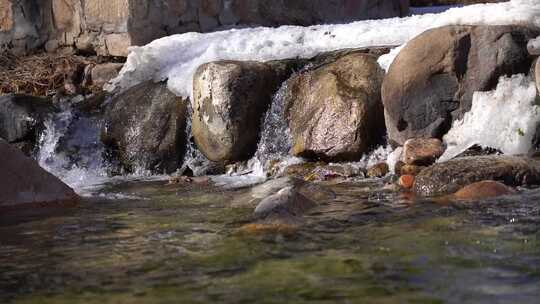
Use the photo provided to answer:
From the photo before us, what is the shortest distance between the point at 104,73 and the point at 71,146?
1.07m

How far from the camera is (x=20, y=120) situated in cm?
731

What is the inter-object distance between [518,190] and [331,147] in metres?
1.89

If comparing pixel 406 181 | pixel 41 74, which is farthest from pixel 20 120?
pixel 406 181

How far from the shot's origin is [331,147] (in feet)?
19.1

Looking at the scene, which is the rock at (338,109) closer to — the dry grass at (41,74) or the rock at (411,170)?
the rock at (411,170)

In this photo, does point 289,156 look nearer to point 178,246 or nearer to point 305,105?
point 305,105

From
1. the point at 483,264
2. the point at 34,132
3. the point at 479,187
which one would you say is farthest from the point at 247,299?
the point at 34,132

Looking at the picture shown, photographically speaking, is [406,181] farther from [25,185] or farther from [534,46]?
[25,185]

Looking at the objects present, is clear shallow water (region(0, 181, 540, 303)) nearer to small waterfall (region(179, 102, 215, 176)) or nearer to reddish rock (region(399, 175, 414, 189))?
reddish rock (region(399, 175, 414, 189))

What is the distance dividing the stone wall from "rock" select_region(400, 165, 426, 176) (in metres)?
3.91

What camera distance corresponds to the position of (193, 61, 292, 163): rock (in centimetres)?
633

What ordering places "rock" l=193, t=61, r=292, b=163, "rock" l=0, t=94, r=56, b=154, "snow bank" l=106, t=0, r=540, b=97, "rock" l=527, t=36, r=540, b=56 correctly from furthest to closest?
"rock" l=0, t=94, r=56, b=154
"snow bank" l=106, t=0, r=540, b=97
"rock" l=193, t=61, r=292, b=163
"rock" l=527, t=36, r=540, b=56

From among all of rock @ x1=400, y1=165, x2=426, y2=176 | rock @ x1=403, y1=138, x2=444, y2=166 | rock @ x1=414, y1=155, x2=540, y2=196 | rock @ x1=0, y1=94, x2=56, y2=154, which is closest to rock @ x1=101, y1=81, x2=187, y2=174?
rock @ x1=0, y1=94, x2=56, y2=154

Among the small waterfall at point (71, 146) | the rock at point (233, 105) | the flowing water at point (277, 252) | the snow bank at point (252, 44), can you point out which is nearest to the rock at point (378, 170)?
the flowing water at point (277, 252)
